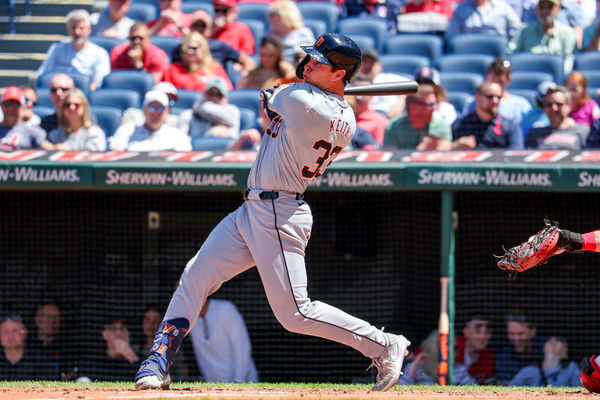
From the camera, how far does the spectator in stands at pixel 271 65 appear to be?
28.3 ft

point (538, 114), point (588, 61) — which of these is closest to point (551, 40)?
point (588, 61)

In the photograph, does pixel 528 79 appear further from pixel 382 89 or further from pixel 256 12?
pixel 382 89

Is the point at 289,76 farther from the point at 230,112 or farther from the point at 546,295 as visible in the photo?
the point at 546,295

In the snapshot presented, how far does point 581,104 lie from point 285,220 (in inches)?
166

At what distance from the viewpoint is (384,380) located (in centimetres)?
479

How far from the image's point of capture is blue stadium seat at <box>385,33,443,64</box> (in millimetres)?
9594

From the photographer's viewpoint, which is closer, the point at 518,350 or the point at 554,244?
the point at 554,244

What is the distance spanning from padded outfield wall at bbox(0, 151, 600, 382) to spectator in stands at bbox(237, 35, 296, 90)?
1263 millimetres

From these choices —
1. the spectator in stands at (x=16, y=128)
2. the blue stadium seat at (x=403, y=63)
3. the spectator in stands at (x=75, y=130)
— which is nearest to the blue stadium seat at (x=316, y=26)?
the blue stadium seat at (x=403, y=63)

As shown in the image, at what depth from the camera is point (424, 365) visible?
725 centimetres

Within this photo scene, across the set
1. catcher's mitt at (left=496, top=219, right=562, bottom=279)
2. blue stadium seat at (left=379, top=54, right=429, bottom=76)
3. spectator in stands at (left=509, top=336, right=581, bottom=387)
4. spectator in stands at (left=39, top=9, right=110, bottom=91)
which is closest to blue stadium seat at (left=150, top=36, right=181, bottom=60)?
spectator in stands at (left=39, top=9, right=110, bottom=91)

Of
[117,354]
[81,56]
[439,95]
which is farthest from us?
[81,56]

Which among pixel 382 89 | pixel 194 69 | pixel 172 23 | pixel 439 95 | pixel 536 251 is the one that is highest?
pixel 172 23

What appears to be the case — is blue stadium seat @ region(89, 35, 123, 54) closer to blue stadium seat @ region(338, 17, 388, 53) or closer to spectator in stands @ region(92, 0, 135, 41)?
spectator in stands @ region(92, 0, 135, 41)
